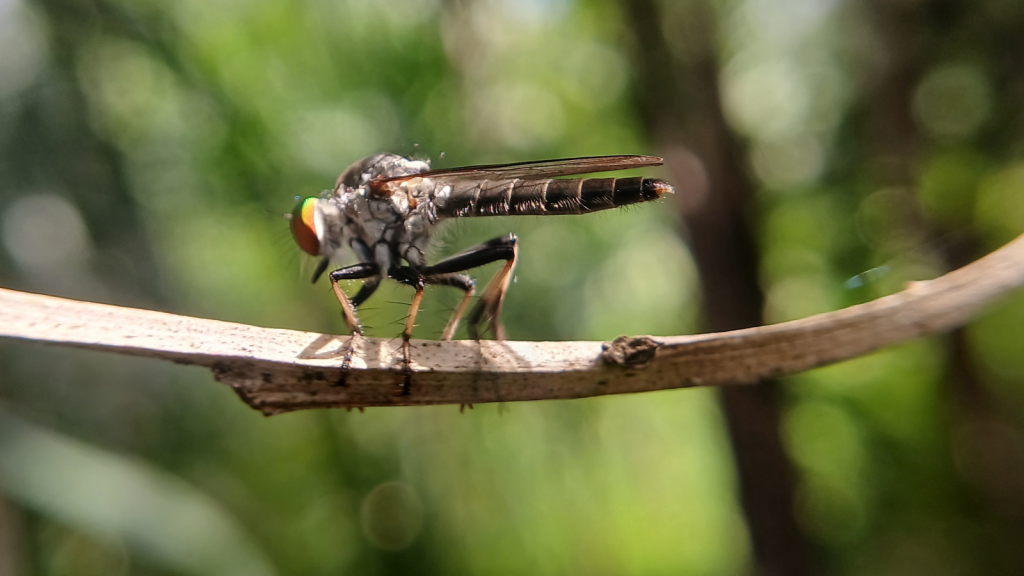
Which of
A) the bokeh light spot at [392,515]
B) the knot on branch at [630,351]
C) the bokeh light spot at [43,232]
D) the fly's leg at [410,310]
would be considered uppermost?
the bokeh light spot at [43,232]

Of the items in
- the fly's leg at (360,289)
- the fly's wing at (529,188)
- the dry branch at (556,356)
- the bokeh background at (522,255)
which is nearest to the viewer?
the dry branch at (556,356)

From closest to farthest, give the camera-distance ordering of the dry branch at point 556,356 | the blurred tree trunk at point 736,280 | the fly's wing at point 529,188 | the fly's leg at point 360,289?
the dry branch at point 556,356
the fly's leg at point 360,289
the fly's wing at point 529,188
the blurred tree trunk at point 736,280

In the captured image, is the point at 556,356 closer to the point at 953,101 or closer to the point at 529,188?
the point at 529,188

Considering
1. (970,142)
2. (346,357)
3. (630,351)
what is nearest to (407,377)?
(346,357)

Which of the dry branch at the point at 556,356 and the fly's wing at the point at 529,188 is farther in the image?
the fly's wing at the point at 529,188

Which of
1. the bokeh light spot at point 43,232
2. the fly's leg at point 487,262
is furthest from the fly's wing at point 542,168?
the bokeh light spot at point 43,232

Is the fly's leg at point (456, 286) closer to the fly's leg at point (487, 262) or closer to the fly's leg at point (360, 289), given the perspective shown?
the fly's leg at point (487, 262)

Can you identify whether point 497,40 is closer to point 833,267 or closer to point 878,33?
point 878,33
